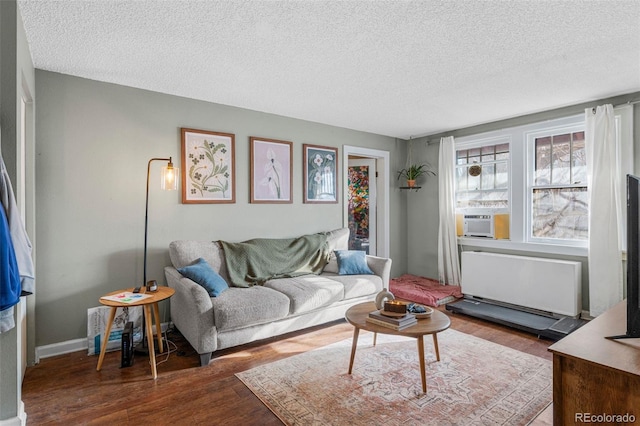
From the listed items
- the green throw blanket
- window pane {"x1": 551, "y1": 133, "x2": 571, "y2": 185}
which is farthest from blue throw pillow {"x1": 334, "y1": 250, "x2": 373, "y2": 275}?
window pane {"x1": 551, "y1": 133, "x2": 571, "y2": 185}

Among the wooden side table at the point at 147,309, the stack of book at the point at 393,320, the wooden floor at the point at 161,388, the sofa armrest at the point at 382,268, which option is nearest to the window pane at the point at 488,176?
the sofa armrest at the point at 382,268

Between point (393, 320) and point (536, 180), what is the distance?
10.3 feet

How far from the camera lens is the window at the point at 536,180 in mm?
3832

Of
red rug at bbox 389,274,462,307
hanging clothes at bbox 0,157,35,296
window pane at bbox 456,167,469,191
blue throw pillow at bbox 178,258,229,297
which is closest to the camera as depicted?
hanging clothes at bbox 0,157,35,296

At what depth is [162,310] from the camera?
3.36 meters

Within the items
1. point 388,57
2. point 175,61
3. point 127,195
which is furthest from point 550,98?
point 127,195

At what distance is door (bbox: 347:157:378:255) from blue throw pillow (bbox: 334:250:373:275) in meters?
1.48

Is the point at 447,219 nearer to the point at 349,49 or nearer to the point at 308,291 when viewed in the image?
the point at 308,291

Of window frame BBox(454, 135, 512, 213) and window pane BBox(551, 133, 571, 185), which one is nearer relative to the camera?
window pane BBox(551, 133, 571, 185)

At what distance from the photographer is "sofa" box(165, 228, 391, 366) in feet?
8.71

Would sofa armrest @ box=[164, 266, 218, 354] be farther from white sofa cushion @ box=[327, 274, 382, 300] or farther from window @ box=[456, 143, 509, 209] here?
window @ box=[456, 143, 509, 209]

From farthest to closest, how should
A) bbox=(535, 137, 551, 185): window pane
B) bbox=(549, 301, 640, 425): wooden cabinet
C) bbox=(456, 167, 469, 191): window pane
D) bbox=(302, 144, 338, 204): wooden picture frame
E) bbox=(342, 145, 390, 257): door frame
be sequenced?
bbox=(342, 145, 390, 257): door frame < bbox=(456, 167, 469, 191): window pane < bbox=(302, 144, 338, 204): wooden picture frame < bbox=(535, 137, 551, 185): window pane < bbox=(549, 301, 640, 425): wooden cabinet

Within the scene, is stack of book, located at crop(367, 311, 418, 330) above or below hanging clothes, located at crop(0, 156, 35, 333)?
below

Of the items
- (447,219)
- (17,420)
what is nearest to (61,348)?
(17,420)
